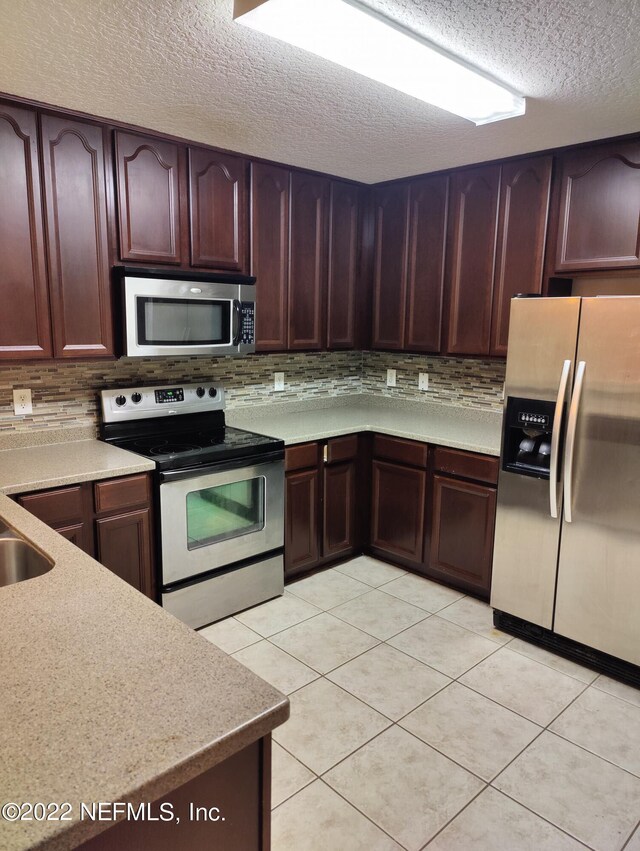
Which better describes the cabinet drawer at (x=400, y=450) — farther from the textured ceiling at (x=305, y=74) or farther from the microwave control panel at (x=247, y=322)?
the textured ceiling at (x=305, y=74)

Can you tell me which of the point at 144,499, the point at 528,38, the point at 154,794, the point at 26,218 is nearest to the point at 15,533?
the point at 144,499

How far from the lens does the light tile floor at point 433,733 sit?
175cm

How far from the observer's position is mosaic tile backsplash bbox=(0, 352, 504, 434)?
2734 millimetres

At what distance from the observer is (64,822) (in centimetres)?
72

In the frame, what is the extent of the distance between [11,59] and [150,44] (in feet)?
1.62

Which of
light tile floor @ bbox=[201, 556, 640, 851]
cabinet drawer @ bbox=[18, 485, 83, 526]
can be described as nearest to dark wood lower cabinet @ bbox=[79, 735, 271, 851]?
light tile floor @ bbox=[201, 556, 640, 851]

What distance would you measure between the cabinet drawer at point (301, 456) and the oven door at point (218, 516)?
3.7 inches

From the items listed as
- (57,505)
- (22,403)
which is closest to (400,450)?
(57,505)

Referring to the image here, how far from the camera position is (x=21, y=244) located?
2.37 meters

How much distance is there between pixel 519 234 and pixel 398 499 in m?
1.56

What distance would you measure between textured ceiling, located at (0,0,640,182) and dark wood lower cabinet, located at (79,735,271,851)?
5.83 ft

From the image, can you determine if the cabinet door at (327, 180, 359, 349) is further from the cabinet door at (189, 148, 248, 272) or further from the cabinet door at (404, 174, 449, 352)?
the cabinet door at (189, 148, 248, 272)

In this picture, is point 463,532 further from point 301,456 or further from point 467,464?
point 301,456

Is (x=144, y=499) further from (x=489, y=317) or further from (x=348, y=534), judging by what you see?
(x=489, y=317)
